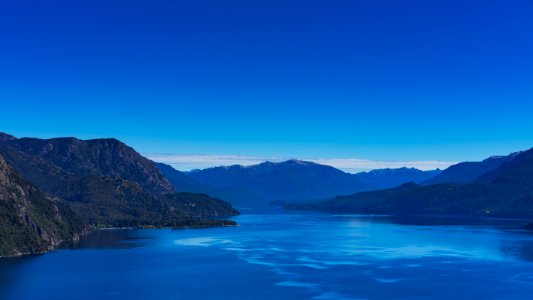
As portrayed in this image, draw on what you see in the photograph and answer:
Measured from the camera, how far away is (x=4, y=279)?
17138cm

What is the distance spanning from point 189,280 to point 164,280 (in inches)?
285

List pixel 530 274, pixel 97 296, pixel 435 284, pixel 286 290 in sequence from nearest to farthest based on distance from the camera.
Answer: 1. pixel 97 296
2. pixel 286 290
3. pixel 435 284
4. pixel 530 274

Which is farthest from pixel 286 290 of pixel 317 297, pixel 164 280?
pixel 164 280

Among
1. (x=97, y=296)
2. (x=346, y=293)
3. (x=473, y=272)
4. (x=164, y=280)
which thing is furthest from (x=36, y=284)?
(x=473, y=272)

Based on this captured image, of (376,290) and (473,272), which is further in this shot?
(473,272)

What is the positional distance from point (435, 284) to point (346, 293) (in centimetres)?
3093

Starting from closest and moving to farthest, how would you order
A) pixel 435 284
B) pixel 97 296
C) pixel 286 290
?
pixel 97 296, pixel 286 290, pixel 435 284

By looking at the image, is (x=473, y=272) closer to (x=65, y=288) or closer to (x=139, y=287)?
(x=139, y=287)

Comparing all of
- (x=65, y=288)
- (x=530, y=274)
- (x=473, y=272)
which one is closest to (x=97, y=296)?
(x=65, y=288)

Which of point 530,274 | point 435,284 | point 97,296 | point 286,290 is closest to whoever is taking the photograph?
point 97,296

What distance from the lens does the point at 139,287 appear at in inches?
6644

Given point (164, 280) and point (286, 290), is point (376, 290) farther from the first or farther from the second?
point (164, 280)

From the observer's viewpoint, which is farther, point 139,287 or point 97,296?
point 139,287

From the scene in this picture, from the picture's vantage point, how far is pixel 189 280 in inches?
7146
